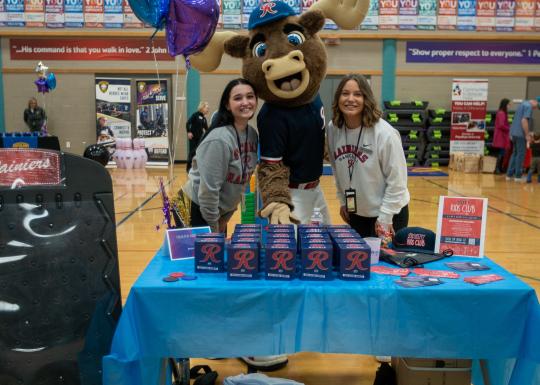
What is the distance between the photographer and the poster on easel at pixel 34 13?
12062mm

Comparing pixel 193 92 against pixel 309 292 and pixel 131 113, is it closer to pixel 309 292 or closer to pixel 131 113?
pixel 131 113

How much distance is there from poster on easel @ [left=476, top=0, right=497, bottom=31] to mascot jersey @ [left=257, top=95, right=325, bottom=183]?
11271mm

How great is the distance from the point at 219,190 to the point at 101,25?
11.2 meters

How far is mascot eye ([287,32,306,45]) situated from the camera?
2.43 meters

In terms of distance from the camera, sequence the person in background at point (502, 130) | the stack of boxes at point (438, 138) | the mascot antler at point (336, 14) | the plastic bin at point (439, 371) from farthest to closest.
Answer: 1. the stack of boxes at point (438, 138)
2. the person in background at point (502, 130)
3. the mascot antler at point (336, 14)
4. the plastic bin at point (439, 371)

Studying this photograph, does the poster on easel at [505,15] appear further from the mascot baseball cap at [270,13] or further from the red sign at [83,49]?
the mascot baseball cap at [270,13]

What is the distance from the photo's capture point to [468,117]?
471 inches

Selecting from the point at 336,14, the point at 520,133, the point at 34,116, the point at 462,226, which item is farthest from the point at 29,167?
the point at 34,116

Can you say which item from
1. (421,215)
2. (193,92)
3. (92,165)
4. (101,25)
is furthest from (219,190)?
(101,25)

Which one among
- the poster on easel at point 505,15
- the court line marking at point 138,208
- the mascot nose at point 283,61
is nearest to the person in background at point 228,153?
the mascot nose at point 283,61

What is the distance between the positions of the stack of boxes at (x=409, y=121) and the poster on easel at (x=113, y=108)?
626 centimetres

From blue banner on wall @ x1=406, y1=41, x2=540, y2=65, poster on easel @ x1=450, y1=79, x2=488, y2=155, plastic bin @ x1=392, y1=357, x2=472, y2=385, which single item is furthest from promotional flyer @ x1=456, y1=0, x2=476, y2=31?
plastic bin @ x1=392, y1=357, x2=472, y2=385

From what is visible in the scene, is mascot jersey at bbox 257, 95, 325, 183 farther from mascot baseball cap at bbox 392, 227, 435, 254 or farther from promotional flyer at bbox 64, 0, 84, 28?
promotional flyer at bbox 64, 0, 84, 28

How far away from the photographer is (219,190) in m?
2.45
